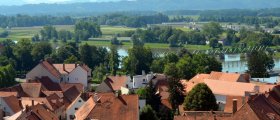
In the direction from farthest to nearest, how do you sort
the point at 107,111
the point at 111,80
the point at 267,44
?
the point at 267,44
the point at 111,80
the point at 107,111

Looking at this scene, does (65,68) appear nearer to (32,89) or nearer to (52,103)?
(32,89)

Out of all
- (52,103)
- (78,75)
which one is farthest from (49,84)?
(52,103)

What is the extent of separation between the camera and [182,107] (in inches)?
1873

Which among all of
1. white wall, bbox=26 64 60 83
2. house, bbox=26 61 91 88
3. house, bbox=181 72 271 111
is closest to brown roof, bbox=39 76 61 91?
white wall, bbox=26 64 60 83

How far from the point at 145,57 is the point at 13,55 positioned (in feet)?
61.8

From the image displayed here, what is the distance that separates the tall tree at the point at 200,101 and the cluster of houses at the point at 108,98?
41.7 inches

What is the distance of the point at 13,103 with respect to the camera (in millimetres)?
47562

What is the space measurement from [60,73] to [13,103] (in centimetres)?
2017

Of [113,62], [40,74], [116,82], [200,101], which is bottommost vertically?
[113,62]

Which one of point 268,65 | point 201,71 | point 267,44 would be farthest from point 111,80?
point 267,44

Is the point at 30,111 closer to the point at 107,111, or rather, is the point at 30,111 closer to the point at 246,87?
the point at 107,111

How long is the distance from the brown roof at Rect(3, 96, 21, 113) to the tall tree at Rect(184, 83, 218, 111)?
12.6m

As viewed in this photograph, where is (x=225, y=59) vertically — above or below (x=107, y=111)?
below

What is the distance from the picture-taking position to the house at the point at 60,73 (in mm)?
65688
